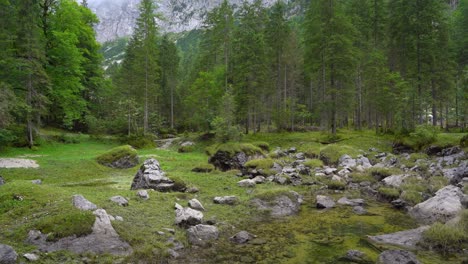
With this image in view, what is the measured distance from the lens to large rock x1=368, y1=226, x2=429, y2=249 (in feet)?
31.7

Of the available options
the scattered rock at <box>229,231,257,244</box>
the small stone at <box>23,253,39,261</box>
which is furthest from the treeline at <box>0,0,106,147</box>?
the scattered rock at <box>229,231,257,244</box>

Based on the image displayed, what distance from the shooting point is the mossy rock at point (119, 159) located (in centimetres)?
2461

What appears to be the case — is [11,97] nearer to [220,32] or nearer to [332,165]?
[332,165]

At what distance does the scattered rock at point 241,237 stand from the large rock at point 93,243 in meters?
3.13

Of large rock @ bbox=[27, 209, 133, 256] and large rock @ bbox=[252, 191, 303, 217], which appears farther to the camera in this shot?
large rock @ bbox=[252, 191, 303, 217]

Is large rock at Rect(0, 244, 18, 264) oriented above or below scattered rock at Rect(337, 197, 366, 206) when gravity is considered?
above

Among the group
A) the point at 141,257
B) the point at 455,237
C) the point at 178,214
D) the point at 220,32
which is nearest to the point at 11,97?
the point at 178,214

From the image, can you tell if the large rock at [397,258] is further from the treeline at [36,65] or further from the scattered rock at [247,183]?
the treeline at [36,65]

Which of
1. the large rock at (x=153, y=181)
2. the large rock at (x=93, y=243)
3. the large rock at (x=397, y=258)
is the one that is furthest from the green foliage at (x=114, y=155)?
the large rock at (x=397, y=258)

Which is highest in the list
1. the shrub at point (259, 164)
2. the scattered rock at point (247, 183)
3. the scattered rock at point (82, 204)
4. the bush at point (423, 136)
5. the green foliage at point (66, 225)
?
the bush at point (423, 136)

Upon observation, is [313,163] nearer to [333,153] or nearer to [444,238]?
[333,153]

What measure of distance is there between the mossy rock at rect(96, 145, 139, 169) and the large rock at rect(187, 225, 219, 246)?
16011 millimetres

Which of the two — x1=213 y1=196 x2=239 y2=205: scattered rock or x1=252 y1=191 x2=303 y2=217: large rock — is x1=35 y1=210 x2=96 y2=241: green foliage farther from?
x1=252 y1=191 x2=303 y2=217: large rock

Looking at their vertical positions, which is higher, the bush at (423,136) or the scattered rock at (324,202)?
the bush at (423,136)
